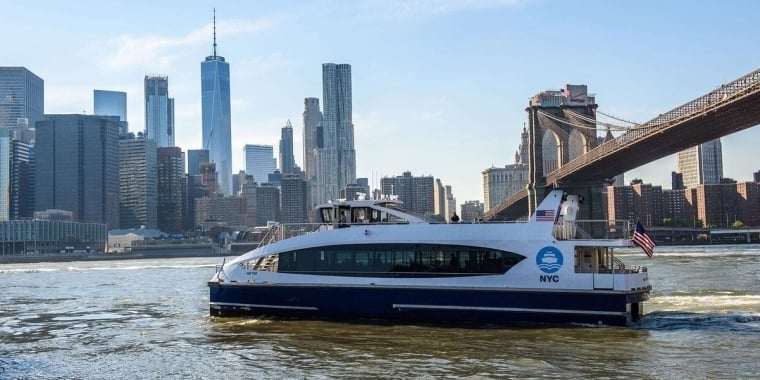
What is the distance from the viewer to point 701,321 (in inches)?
875

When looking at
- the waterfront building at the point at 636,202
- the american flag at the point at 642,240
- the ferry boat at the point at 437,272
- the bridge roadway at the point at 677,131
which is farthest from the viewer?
the waterfront building at the point at 636,202

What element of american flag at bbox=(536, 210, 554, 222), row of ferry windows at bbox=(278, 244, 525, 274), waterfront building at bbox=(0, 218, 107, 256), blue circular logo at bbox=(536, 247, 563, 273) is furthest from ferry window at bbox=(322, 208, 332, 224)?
waterfront building at bbox=(0, 218, 107, 256)

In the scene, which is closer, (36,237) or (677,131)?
(677,131)

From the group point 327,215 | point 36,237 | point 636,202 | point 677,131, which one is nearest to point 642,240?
point 327,215

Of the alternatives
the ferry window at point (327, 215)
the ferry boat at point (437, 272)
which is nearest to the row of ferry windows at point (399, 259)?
the ferry boat at point (437, 272)

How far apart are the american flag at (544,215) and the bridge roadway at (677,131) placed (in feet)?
95.9

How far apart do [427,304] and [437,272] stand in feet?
2.82

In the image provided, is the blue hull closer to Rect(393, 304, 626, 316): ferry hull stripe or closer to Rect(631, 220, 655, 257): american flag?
Rect(393, 304, 626, 316): ferry hull stripe

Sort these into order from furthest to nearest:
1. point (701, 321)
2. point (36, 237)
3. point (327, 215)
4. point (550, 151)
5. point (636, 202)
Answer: point (636, 202) → point (36, 237) → point (550, 151) → point (327, 215) → point (701, 321)

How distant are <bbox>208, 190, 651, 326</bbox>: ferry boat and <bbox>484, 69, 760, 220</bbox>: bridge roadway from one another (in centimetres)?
2953

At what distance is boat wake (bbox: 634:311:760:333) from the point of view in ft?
69.3

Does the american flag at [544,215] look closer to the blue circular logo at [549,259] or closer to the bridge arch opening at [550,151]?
the blue circular logo at [549,259]

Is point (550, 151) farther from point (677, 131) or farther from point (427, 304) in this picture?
point (427, 304)

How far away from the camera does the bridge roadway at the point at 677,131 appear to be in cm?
4938
